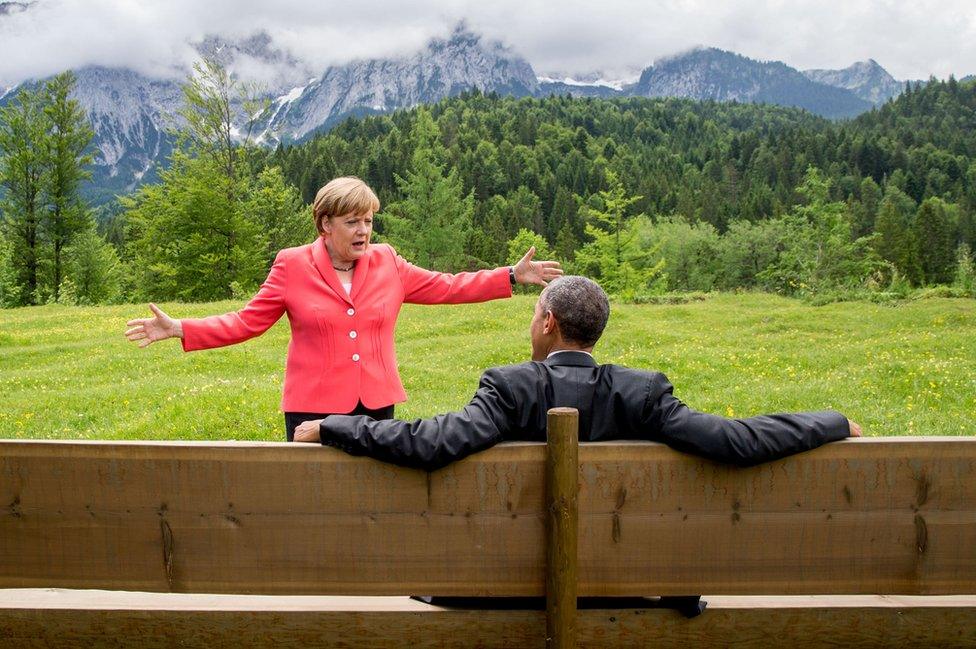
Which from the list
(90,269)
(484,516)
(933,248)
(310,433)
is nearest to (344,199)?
(310,433)

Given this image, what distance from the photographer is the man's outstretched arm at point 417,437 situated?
2551 mm

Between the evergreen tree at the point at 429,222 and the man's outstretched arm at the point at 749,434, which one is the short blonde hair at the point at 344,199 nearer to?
the man's outstretched arm at the point at 749,434

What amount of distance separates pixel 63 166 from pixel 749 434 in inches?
2216

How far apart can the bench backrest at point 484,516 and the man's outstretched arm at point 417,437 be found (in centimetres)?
5

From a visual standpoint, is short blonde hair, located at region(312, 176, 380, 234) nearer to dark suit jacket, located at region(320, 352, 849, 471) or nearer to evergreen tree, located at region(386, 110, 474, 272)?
dark suit jacket, located at region(320, 352, 849, 471)

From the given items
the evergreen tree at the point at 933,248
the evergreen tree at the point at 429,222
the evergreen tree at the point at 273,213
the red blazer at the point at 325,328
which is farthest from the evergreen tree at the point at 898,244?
the red blazer at the point at 325,328

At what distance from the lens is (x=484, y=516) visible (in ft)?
8.63

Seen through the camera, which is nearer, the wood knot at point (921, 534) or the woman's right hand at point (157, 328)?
the wood knot at point (921, 534)

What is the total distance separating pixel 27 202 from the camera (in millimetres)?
50969

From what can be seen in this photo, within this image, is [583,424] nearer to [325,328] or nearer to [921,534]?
[921,534]

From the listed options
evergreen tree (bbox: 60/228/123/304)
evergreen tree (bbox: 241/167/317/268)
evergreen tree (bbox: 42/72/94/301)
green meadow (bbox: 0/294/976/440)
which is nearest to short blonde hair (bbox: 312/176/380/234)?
green meadow (bbox: 0/294/976/440)

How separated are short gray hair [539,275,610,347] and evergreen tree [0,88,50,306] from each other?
52.2 m

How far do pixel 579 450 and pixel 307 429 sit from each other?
2.97ft

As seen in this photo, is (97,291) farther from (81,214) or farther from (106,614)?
(106,614)
